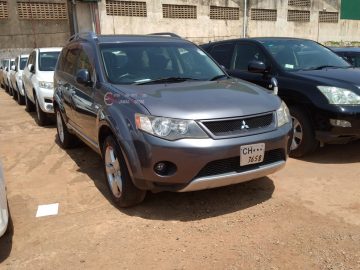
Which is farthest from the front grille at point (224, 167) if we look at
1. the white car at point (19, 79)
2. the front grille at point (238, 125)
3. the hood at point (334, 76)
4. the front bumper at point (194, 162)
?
the white car at point (19, 79)

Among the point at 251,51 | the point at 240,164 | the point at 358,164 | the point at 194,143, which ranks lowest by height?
the point at 358,164

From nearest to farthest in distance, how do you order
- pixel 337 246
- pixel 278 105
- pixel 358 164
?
1. pixel 337 246
2. pixel 278 105
3. pixel 358 164

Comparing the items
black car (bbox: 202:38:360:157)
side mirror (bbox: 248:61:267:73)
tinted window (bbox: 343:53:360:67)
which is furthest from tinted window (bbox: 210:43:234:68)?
A: tinted window (bbox: 343:53:360:67)

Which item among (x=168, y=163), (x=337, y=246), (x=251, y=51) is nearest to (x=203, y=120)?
(x=168, y=163)

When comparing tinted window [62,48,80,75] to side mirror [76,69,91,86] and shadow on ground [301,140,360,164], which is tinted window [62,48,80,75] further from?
shadow on ground [301,140,360,164]

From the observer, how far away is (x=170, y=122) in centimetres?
345

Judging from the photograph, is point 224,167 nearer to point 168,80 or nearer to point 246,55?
point 168,80

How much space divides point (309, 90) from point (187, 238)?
8.98 ft

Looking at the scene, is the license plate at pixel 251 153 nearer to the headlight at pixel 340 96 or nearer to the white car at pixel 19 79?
the headlight at pixel 340 96

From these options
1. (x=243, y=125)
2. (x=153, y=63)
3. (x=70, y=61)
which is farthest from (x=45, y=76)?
(x=243, y=125)

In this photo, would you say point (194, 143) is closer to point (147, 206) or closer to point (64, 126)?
point (147, 206)

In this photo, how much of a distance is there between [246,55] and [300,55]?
32.8 inches

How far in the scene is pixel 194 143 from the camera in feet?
11.1

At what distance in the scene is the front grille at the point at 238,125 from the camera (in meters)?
3.49
